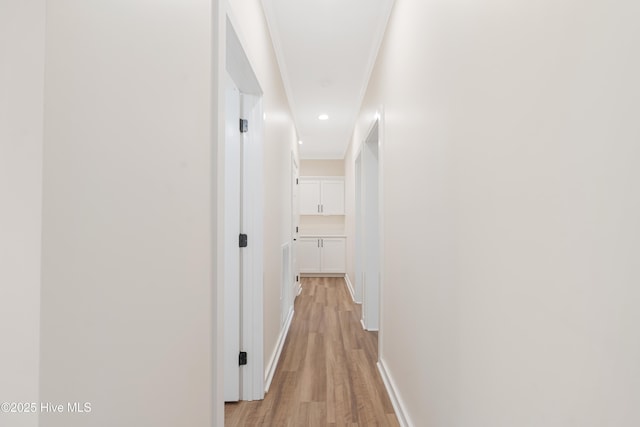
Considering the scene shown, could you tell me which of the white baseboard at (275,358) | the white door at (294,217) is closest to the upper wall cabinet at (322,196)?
the white door at (294,217)

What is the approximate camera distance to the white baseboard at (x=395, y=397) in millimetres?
1744

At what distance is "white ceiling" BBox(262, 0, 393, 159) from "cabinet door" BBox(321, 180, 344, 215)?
252 cm

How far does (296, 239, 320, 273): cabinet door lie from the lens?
263 inches

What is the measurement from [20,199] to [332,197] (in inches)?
258

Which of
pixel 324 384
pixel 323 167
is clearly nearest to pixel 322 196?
pixel 323 167

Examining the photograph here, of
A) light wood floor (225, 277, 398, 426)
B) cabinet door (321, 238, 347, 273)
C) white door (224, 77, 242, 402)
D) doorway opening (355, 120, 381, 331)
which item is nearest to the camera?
light wood floor (225, 277, 398, 426)

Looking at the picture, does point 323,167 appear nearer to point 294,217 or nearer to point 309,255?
point 309,255

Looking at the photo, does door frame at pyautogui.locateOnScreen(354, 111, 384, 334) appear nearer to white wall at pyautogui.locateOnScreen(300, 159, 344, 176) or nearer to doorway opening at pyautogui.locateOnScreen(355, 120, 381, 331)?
doorway opening at pyautogui.locateOnScreen(355, 120, 381, 331)

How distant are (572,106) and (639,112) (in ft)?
0.42

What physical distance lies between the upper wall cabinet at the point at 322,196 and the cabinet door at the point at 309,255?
2.23ft

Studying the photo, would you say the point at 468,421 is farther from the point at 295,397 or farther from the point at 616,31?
→ the point at 295,397

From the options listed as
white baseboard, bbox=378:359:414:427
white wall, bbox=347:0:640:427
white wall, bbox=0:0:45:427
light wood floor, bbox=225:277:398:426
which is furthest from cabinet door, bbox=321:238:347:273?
white wall, bbox=0:0:45:427

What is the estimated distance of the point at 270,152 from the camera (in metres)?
2.44

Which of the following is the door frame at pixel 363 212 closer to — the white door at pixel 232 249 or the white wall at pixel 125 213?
the white door at pixel 232 249
